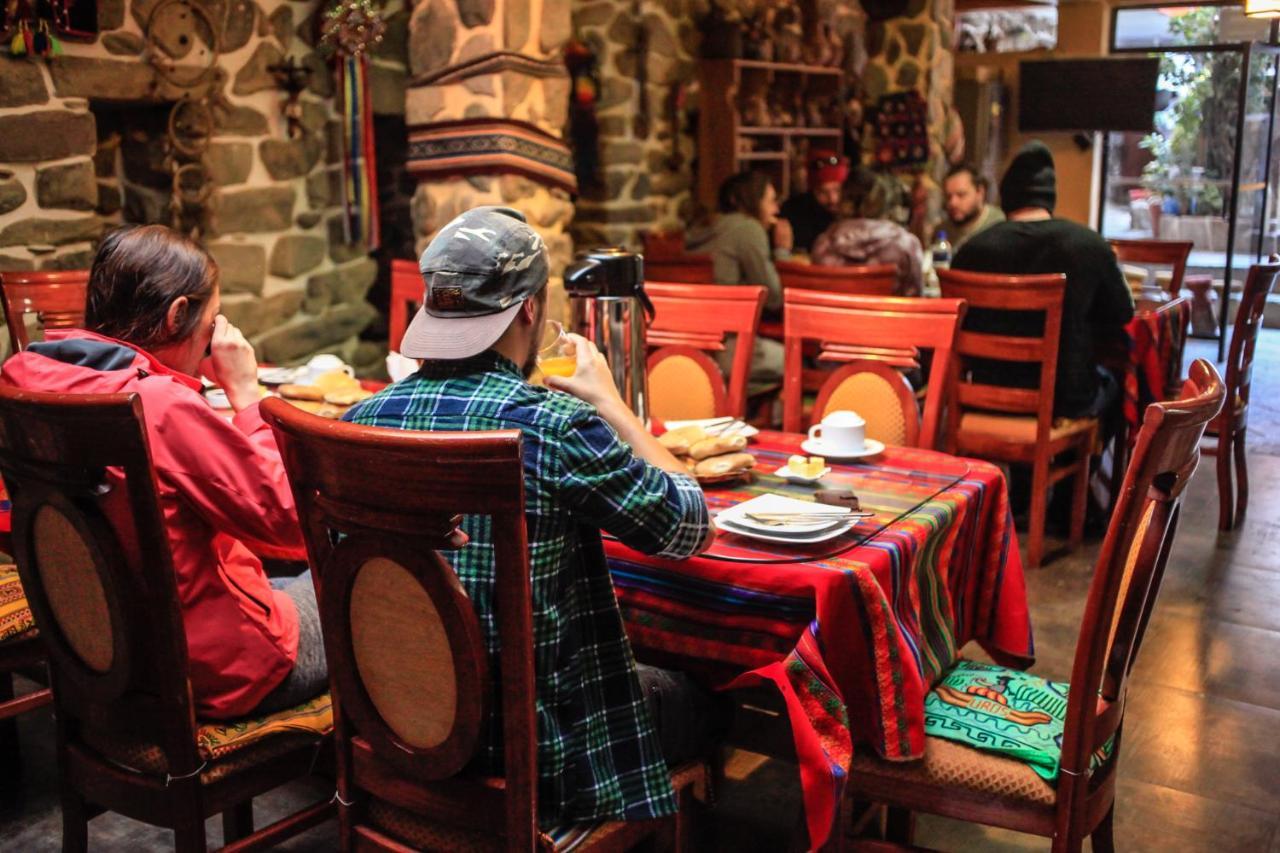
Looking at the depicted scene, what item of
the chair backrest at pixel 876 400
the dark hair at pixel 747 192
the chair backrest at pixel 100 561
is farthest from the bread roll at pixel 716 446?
the dark hair at pixel 747 192

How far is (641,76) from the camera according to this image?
6.01m

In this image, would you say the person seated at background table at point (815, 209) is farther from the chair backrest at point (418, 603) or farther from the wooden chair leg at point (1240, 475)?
the chair backrest at point (418, 603)

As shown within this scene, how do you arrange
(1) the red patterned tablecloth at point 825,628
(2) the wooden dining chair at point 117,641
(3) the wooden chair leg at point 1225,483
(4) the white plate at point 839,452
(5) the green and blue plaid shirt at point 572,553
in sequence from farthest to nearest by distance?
(3) the wooden chair leg at point 1225,483, (4) the white plate at point 839,452, (1) the red patterned tablecloth at point 825,628, (2) the wooden dining chair at point 117,641, (5) the green and blue plaid shirt at point 572,553

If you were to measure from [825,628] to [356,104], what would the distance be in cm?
356

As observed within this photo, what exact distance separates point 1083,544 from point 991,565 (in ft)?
6.84

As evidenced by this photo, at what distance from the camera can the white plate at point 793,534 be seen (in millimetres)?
1801

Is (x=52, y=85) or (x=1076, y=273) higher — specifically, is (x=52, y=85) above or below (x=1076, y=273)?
above

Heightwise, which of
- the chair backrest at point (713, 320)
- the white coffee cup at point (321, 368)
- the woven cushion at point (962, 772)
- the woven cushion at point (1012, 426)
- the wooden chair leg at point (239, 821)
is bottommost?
the wooden chair leg at point (239, 821)

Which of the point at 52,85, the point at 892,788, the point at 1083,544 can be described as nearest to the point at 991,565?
the point at 892,788

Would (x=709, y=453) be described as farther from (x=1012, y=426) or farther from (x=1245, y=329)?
(x=1245, y=329)

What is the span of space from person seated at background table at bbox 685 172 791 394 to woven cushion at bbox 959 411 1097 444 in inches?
30.7

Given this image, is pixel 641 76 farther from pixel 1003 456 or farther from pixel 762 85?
pixel 1003 456

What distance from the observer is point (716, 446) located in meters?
2.22

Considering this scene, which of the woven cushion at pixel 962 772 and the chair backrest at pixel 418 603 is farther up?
the chair backrest at pixel 418 603
